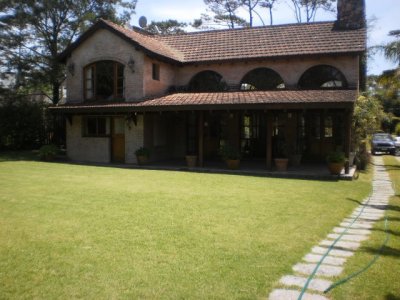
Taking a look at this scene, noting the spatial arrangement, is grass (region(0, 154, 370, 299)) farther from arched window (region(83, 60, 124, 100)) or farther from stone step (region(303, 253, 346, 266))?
arched window (region(83, 60, 124, 100))

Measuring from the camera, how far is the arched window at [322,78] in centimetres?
1777

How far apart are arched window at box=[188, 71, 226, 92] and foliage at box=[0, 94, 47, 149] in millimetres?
9397

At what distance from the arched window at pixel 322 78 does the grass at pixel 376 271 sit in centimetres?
1172

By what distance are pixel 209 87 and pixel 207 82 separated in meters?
0.30

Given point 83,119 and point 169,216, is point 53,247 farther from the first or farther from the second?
point 83,119

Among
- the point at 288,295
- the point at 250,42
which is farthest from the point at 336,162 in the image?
the point at 288,295

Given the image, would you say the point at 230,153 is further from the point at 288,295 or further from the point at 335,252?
the point at 288,295

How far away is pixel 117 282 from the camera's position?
14.8 feet

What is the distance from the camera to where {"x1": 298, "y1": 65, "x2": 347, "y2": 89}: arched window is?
1777 centimetres

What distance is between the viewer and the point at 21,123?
73.5 feet

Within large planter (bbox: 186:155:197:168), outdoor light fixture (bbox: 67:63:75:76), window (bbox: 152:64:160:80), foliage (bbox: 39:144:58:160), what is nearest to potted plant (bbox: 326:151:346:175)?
large planter (bbox: 186:155:197:168)

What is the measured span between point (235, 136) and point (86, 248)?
14.5m

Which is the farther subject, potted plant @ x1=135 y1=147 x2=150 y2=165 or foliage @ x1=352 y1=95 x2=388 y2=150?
potted plant @ x1=135 y1=147 x2=150 y2=165

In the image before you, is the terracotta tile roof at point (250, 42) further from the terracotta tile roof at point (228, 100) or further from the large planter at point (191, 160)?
the large planter at point (191, 160)
